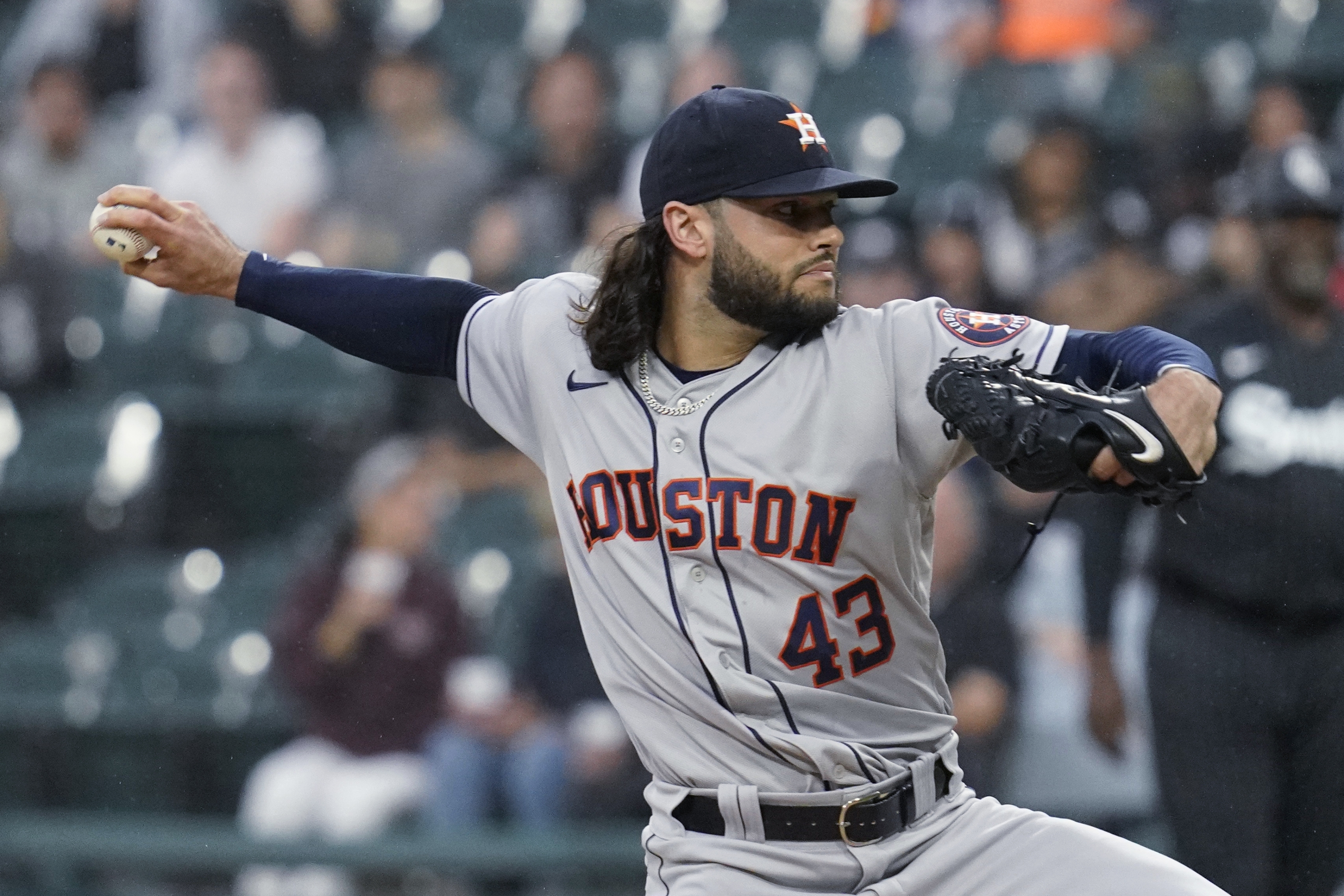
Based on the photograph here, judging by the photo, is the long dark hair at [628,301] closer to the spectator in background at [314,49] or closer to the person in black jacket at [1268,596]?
the person in black jacket at [1268,596]

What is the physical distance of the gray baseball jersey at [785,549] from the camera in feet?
7.23

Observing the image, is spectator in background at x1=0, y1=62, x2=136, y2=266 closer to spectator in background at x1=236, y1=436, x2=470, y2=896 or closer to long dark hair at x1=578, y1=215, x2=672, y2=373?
spectator in background at x1=236, y1=436, x2=470, y2=896

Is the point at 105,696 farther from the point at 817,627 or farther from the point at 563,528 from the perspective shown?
the point at 817,627

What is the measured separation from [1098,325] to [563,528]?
314 centimetres

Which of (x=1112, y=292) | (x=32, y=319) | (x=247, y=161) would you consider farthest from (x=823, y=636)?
(x=32, y=319)

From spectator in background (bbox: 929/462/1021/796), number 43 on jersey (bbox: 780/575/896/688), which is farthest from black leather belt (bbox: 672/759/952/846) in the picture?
spectator in background (bbox: 929/462/1021/796)

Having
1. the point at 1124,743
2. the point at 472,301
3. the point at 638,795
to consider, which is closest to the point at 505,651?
the point at 638,795

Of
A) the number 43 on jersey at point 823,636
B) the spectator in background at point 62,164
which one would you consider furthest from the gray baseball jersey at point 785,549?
the spectator in background at point 62,164

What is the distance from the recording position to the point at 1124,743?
3912mm

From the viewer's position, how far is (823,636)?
2221 mm

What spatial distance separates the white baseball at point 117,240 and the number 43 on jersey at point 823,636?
3.65 feet

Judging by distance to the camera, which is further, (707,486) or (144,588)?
(144,588)

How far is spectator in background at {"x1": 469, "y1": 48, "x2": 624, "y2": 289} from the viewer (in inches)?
224

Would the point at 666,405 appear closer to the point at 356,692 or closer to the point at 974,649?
the point at 974,649
